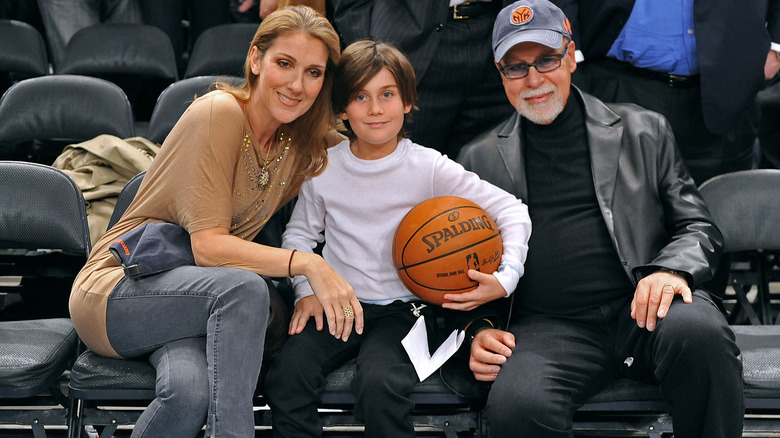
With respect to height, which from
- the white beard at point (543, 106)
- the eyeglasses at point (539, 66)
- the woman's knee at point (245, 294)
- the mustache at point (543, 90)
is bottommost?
the woman's knee at point (245, 294)

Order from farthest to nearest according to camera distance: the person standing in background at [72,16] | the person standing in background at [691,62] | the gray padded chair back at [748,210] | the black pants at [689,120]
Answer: the person standing in background at [72,16] < the black pants at [689,120] < the person standing in background at [691,62] < the gray padded chair back at [748,210]

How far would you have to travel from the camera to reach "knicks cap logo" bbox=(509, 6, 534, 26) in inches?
114

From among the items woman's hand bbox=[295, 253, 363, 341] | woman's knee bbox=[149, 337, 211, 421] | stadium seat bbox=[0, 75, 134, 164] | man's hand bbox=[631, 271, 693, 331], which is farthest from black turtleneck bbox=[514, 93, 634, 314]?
stadium seat bbox=[0, 75, 134, 164]

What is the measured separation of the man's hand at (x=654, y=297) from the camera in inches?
100

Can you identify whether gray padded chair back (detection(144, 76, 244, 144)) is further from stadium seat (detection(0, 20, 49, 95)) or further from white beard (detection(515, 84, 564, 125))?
white beard (detection(515, 84, 564, 125))

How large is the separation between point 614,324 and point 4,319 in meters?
2.54

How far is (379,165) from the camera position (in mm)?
2910

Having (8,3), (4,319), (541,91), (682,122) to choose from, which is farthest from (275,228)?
(8,3)

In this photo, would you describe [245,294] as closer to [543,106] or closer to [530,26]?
[543,106]

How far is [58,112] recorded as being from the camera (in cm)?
403

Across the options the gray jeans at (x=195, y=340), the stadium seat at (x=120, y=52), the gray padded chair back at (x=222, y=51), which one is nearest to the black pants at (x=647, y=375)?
the gray jeans at (x=195, y=340)

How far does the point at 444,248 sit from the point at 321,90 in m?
0.68

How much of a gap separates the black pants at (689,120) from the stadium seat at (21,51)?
3051 mm

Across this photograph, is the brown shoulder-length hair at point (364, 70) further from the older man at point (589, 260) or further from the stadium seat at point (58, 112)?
the stadium seat at point (58, 112)
